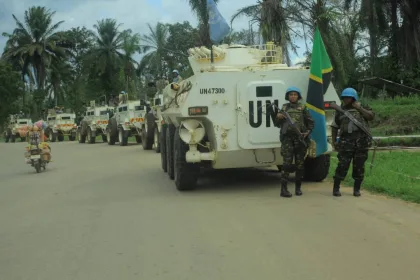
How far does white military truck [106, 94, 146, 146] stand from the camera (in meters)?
24.4

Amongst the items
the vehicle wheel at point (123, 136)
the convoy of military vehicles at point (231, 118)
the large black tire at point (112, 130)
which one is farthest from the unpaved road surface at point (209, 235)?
the large black tire at point (112, 130)

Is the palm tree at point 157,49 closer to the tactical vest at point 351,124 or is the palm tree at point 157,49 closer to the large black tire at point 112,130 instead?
the large black tire at point 112,130

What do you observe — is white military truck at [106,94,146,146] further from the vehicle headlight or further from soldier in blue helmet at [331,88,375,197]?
soldier in blue helmet at [331,88,375,197]

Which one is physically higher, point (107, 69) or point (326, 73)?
point (107, 69)

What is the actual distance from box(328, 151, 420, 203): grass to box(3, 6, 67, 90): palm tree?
165 ft

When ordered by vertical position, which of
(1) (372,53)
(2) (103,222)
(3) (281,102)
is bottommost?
(2) (103,222)

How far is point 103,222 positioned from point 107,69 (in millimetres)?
52027

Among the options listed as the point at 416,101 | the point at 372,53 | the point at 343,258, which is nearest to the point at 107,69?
the point at 372,53

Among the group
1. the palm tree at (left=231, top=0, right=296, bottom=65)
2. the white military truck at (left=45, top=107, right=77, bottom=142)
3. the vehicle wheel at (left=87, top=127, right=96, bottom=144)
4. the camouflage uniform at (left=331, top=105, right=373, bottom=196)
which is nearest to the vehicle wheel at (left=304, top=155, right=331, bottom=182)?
the camouflage uniform at (left=331, top=105, right=373, bottom=196)

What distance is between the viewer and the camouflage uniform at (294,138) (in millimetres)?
8191

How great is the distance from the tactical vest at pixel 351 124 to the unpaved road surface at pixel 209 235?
1023mm

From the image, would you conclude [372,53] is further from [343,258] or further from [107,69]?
[107,69]

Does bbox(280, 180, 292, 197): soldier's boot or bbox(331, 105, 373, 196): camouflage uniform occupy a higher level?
bbox(331, 105, 373, 196): camouflage uniform

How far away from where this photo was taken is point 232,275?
4621 mm
